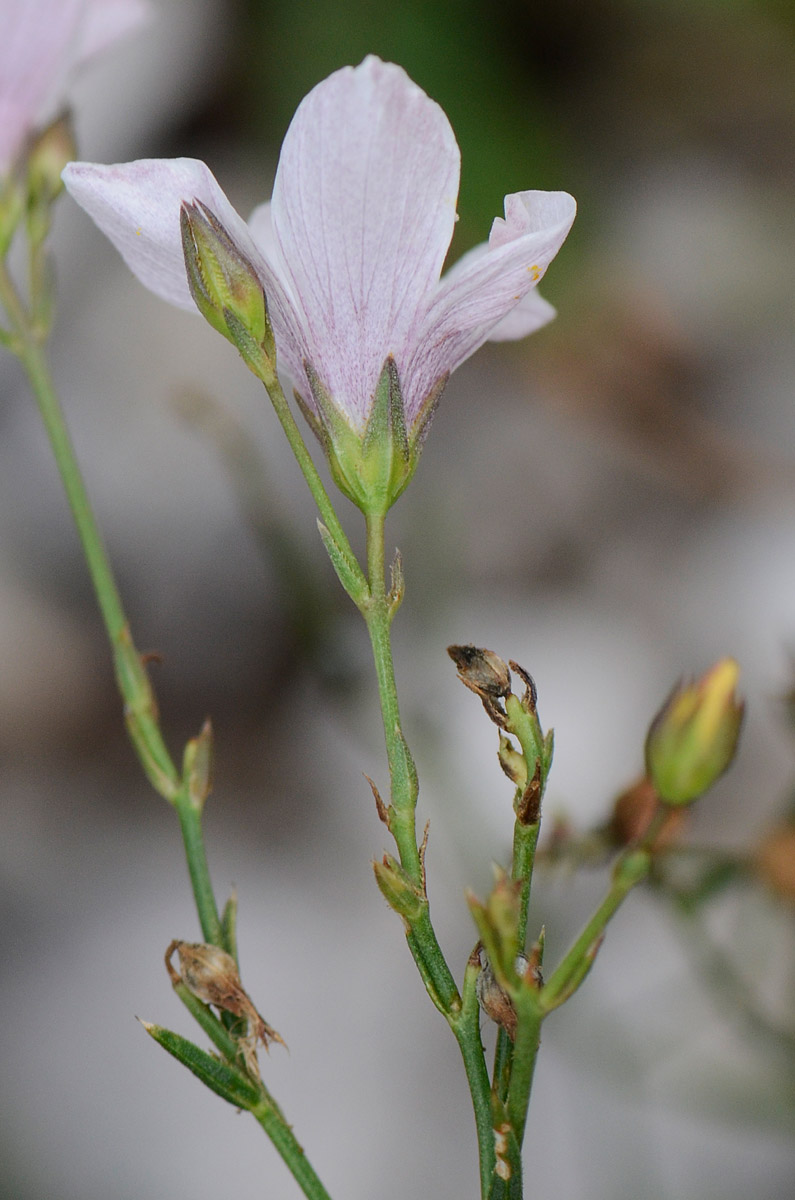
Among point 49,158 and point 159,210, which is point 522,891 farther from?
point 49,158

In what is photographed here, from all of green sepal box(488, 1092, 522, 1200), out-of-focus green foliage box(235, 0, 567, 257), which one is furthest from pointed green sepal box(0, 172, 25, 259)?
out-of-focus green foliage box(235, 0, 567, 257)

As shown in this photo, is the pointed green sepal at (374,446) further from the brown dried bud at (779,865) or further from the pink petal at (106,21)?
the brown dried bud at (779,865)

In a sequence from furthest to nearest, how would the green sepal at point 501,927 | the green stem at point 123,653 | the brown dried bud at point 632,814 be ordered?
the brown dried bud at point 632,814, the green stem at point 123,653, the green sepal at point 501,927

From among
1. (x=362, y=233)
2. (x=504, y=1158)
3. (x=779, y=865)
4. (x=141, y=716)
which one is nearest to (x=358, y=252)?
(x=362, y=233)

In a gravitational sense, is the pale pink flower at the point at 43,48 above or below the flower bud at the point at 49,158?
above

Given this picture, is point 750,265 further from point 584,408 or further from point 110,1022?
point 110,1022

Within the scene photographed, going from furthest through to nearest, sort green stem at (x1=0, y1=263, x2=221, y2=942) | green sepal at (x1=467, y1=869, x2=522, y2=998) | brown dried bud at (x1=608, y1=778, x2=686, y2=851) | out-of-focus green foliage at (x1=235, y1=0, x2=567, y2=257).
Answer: out-of-focus green foliage at (x1=235, y1=0, x2=567, y2=257), brown dried bud at (x1=608, y1=778, x2=686, y2=851), green stem at (x1=0, y1=263, x2=221, y2=942), green sepal at (x1=467, y1=869, x2=522, y2=998)

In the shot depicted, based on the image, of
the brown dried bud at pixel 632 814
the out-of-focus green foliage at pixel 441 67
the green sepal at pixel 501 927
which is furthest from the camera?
the out-of-focus green foliage at pixel 441 67

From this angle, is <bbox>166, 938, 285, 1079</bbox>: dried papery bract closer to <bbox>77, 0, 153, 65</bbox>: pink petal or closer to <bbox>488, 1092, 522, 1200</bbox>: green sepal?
<bbox>488, 1092, 522, 1200</bbox>: green sepal

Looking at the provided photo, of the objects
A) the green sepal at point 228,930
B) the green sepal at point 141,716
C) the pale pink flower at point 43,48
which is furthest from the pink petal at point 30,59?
the green sepal at point 228,930
